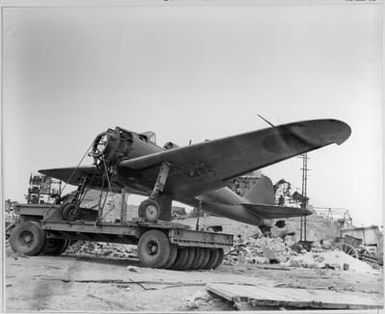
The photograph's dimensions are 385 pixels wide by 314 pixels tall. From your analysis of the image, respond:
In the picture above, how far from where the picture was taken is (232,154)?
7.79 m

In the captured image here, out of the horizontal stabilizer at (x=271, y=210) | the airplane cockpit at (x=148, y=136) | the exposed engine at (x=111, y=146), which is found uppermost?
the airplane cockpit at (x=148, y=136)

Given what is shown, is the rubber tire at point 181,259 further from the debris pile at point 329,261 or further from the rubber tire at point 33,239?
the debris pile at point 329,261

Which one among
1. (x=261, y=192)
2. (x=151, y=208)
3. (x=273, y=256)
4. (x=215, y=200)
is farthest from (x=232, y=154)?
(x=273, y=256)

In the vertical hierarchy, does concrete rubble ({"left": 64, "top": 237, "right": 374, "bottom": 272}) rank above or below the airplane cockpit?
below

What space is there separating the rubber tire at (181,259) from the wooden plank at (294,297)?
1.44 meters

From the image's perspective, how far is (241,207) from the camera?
1013 centimetres

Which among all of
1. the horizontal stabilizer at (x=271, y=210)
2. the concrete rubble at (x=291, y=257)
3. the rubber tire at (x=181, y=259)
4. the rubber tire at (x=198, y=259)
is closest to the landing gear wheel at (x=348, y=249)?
the concrete rubble at (x=291, y=257)

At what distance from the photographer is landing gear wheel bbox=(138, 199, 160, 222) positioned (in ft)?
25.1

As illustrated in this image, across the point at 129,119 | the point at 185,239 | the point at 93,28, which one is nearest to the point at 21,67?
the point at 93,28

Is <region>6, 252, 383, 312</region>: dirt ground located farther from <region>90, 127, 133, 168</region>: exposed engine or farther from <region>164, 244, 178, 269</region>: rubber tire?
<region>90, 127, 133, 168</region>: exposed engine

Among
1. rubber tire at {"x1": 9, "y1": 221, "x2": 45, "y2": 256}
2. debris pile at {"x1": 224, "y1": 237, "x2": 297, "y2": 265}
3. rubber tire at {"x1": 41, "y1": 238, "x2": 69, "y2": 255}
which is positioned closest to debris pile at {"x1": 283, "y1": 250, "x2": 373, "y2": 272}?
debris pile at {"x1": 224, "y1": 237, "x2": 297, "y2": 265}

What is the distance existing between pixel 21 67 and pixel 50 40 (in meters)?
0.53

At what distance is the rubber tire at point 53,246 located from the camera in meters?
8.18

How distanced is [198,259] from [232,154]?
1743 mm
